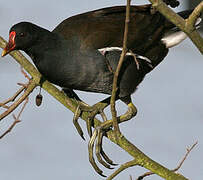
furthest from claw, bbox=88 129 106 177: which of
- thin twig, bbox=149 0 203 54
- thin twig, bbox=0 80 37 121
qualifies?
thin twig, bbox=149 0 203 54

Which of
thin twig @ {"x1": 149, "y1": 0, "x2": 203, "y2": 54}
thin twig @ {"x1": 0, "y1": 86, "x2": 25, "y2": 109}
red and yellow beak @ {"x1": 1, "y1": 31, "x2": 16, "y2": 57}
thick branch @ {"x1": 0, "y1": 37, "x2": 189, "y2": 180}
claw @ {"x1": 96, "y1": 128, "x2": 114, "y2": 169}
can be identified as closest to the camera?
thin twig @ {"x1": 149, "y1": 0, "x2": 203, "y2": 54}

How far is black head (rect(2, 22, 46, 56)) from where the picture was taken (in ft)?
9.49

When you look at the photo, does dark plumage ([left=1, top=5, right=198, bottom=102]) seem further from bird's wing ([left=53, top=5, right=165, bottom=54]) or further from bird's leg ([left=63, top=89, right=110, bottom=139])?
bird's leg ([left=63, top=89, right=110, bottom=139])

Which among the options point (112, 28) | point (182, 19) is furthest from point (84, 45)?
point (182, 19)

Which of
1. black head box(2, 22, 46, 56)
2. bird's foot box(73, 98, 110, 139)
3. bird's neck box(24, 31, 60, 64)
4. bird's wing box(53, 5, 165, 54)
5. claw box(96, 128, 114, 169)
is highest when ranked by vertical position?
black head box(2, 22, 46, 56)

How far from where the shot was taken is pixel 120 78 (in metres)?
3.29

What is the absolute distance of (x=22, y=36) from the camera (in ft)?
9.80

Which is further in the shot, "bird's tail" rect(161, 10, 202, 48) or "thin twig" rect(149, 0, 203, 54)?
"bird's tail" rect(161, 10, 202, 48)

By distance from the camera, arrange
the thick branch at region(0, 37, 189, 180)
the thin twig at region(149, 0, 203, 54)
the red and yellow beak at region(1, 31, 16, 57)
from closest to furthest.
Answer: the thin twig at region(149, 0, 203, 54) < the thick branch at region(0, 37, 189, 180) < the red and yellow beak at region(1, 31, 16, 57)

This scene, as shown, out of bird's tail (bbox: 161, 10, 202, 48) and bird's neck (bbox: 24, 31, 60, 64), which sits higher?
bird's neck (bbox: 24, 31, 60, 64)

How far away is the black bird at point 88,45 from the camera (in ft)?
10.1

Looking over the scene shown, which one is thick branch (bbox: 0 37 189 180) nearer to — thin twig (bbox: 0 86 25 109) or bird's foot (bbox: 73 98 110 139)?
bird's foot (bbox: 73 98 110 139)

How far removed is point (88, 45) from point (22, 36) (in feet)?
1.40

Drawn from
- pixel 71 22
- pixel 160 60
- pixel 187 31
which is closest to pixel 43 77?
pixel 71 22
